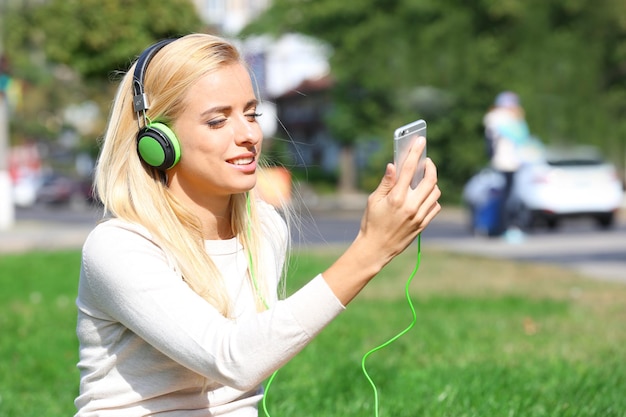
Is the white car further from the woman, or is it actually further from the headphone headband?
the headphone headband

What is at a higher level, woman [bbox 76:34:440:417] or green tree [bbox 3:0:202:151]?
green tree [bbox 3:0:202:151]

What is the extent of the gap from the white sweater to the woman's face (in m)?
0.21

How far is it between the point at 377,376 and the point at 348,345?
0.96m

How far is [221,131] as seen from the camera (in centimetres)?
240

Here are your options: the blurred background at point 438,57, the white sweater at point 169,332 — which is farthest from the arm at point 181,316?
the blurred background at point 438,57

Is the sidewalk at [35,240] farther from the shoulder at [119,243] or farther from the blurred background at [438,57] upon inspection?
the shoulder at [119,243]

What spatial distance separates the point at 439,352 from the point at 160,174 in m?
3.12

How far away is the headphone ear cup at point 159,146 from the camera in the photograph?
2381mm

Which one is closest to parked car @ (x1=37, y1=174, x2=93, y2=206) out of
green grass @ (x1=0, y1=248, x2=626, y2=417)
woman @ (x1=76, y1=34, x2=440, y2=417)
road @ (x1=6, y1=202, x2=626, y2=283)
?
road @ (x1=6, y1=202, x2=626, y2=283)

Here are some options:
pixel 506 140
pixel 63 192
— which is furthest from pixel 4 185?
pixel 63 192

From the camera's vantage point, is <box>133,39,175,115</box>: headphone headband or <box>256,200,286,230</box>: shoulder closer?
<box>133,39,175,115</box>: headphone headband

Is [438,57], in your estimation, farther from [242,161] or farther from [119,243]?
[119,243]

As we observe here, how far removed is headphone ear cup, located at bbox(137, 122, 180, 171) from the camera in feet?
7.81

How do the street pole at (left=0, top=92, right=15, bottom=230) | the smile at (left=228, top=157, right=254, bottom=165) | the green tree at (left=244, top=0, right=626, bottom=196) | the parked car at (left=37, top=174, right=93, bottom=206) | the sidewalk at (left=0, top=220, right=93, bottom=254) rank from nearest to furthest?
the smile at (left=228, top=157, right=254, bottom=165), the sidewalk at (left=0, top=220, right=93, bottom=254), the street pole at (left=0, top=92, right=15, bottom=230), the green tree at (left=244, top=0, right=626, bottom=196), the parked car at (left=37, top=174, right=93, bottom=206)
